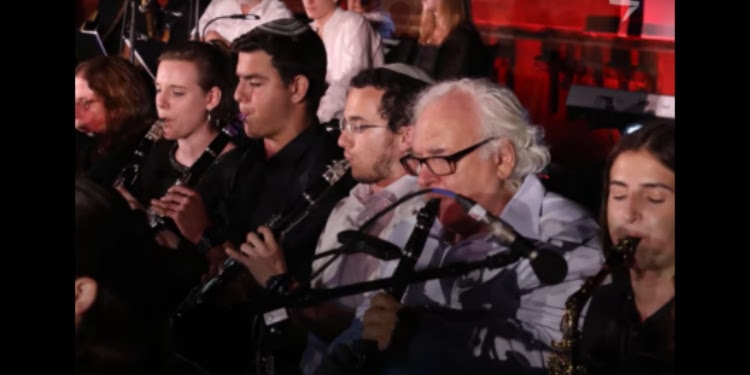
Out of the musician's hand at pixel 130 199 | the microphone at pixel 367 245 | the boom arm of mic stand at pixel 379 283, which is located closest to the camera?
the boom arm of mic stand at pixel 379 283

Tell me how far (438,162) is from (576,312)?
52 cm

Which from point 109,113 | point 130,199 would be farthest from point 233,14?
point 130,199

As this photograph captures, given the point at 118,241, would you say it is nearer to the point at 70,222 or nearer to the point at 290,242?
the point at 70,222

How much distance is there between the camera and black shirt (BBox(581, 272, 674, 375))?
9.88ft

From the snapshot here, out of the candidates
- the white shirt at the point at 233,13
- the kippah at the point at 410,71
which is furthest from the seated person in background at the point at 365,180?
the white shirt at the point at 233,13

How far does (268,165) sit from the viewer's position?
343 centimetres

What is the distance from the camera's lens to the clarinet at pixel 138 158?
357 centimetres

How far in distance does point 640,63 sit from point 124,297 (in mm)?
1541

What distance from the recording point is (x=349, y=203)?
128 inches

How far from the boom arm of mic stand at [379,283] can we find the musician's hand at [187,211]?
0.33m

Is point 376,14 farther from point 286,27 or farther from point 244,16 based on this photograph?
point 244,16

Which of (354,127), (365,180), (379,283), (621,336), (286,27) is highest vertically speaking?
(286,27)

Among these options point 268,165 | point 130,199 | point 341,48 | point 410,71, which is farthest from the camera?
point 130,199

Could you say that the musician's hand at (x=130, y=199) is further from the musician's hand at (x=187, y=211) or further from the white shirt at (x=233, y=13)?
the white shirt at (x=233, y=13)
